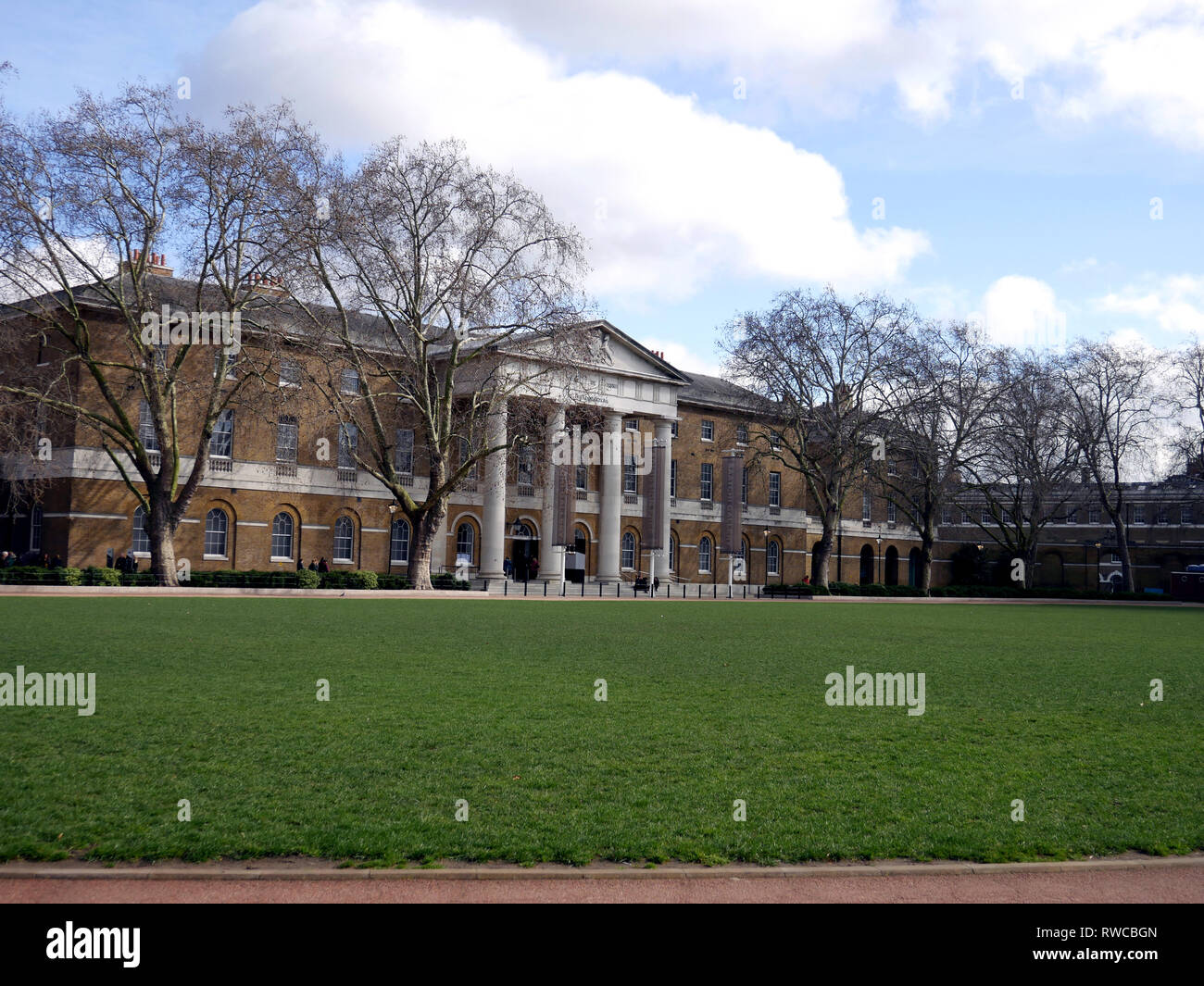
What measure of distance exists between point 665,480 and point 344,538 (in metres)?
20.9

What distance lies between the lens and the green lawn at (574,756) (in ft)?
23.9

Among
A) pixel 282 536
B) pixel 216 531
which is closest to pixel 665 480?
pixel 282 536

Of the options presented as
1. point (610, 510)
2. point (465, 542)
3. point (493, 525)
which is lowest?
point (465, 542)

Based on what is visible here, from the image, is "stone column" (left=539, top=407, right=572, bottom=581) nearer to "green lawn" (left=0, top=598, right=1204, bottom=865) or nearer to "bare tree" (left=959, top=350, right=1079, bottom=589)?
"bare tree" (left=959, top=350, right=1079, bottom=589)

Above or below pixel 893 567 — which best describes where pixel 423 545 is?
above

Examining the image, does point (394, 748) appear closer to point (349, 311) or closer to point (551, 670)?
point (551, 670)

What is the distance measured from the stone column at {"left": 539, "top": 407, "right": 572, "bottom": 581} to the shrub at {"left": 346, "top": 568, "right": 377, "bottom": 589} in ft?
32.7

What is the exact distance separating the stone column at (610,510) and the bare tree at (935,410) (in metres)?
16.0

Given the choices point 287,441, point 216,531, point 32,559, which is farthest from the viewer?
point 287,441

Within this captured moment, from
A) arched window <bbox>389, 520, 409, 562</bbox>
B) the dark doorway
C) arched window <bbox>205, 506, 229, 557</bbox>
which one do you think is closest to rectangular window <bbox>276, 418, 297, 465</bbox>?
arched window <bbox>205, 506, 229, 557</bbox>

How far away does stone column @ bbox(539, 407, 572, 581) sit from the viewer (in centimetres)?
5466

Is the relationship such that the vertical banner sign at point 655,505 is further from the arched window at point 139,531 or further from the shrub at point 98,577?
the shrub at point 98,577

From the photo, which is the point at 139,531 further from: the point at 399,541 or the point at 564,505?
the point at 564,505

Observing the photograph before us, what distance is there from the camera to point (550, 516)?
64875 mm
